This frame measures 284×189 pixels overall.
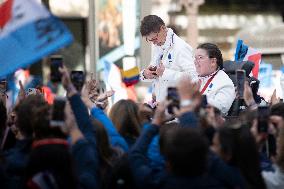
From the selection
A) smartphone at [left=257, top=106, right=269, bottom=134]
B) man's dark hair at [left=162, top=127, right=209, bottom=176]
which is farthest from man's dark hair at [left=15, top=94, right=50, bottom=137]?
smartphone at [left=257, top=106, right=269, bottom=134]

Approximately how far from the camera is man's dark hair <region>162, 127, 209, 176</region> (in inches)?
195

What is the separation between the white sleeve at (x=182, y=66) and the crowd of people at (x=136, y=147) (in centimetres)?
207

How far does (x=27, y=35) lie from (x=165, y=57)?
251 centimetres

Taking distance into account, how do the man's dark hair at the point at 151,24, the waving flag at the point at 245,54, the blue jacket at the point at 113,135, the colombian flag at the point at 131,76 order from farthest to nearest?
the waving flag at the point at 245,54
the colombian flag at the point at 131,76
the man's dark hair at the point at 151,24
the blue jacket at the point at 113,135

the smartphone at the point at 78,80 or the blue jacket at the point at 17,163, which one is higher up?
the smartphone at the point at 78,80

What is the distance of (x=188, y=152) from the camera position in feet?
16.3

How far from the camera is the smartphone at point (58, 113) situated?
18.0 feet

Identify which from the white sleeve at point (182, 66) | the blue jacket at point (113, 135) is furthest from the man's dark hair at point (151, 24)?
the blue jacket at point (113, 135)

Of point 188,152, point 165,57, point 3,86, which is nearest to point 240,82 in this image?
point 165,57

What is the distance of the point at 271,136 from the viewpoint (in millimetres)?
6719

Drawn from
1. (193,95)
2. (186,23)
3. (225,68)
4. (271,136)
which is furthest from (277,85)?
(186,23)

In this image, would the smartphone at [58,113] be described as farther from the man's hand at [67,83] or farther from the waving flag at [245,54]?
the waving flag at [245,54]

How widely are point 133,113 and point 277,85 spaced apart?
6.22 m

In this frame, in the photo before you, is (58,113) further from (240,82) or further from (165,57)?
(165,57)
